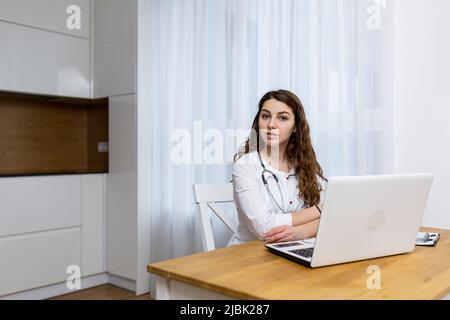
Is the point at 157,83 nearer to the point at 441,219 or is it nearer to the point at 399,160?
the point at 399,160

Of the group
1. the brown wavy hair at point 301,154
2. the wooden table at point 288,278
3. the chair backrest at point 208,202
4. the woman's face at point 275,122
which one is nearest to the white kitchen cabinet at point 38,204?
the chair backrest at point 208,202

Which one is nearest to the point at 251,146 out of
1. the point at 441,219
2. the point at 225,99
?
the point at 225,99

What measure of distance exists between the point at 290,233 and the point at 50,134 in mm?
2516

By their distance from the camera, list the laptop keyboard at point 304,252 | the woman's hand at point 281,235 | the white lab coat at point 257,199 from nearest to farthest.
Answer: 1. the laptop keyboard at point 304,252
2. the woman's hand at point 281,235
3. the white lab coat at point 257,199

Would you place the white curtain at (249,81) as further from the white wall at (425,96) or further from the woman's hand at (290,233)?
the woman's hand at (290,233)

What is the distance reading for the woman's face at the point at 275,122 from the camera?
69.9 inches

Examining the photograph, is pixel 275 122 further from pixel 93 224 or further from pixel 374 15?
pixel 93 224

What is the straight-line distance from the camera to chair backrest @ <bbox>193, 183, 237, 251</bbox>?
5.55 feet

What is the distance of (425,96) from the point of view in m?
1.85

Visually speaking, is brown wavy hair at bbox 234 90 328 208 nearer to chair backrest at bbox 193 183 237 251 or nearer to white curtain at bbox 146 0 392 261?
chair backrest at bbox 193 183 237 251

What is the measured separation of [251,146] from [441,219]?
96cm

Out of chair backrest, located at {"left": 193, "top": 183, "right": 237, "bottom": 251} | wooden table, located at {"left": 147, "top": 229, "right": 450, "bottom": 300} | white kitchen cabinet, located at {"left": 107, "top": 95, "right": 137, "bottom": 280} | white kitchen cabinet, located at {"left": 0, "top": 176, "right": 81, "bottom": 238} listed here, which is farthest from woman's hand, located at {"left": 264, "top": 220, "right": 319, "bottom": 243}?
white kitchen cabinet, located at {"left": 0, "top": 176, "right": 81, "bottom": 238}

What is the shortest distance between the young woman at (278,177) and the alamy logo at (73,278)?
1656mm

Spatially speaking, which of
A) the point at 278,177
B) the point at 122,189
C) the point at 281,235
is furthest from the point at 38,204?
the point at 281,235
